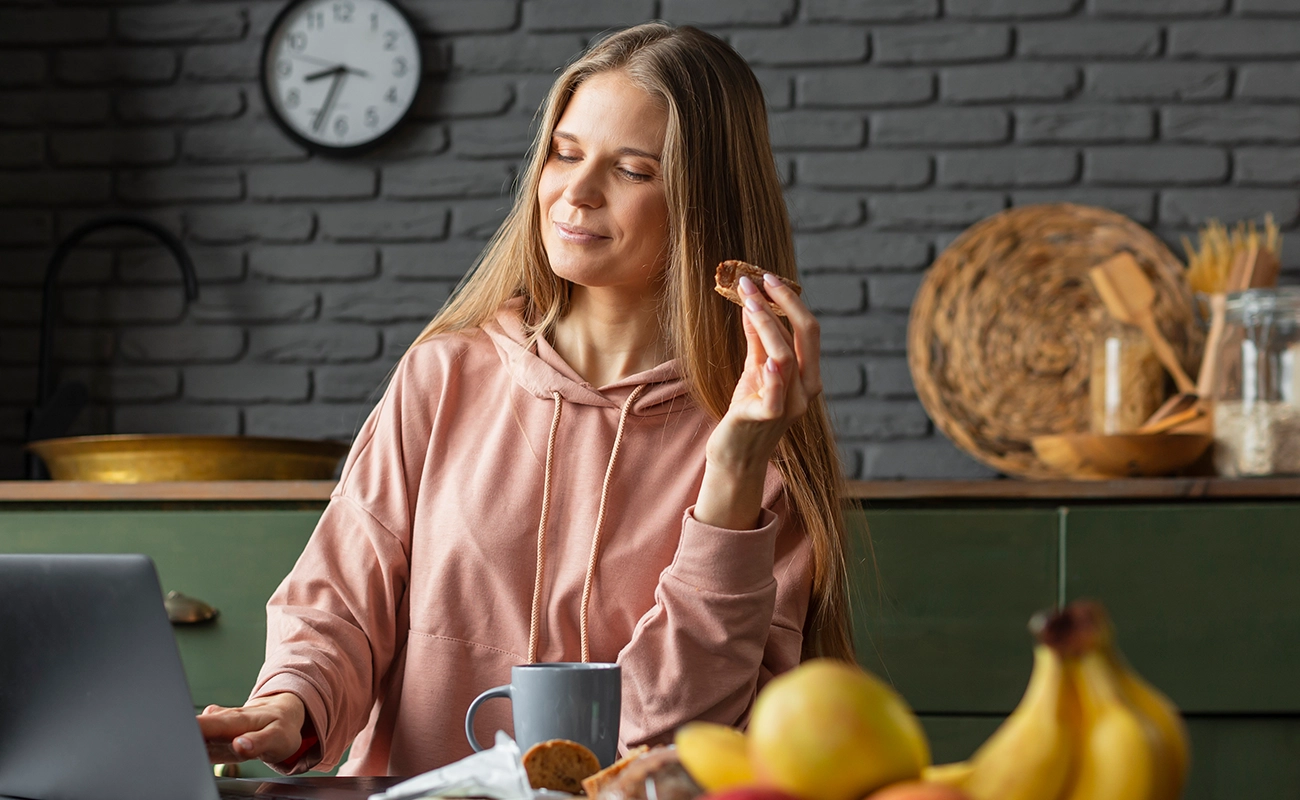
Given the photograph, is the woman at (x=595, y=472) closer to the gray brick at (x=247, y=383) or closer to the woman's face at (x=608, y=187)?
the woman's face at (x=608, y=187)

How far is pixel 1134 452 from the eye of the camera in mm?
1719

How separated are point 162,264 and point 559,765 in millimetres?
1827

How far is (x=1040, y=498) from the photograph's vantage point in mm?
1656

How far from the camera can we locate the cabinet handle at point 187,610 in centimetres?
171

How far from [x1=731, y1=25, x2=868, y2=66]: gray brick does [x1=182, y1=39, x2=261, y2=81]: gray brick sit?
90cm

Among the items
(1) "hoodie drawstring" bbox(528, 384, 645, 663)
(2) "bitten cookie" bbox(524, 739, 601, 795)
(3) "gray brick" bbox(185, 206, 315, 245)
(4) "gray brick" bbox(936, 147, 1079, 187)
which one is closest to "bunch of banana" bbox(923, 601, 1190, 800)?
(2) "bitten cookie" bbox(524, 739, 601, 795)

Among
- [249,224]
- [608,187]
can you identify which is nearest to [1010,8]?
[608,187]

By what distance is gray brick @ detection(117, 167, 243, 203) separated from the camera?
2270 mm

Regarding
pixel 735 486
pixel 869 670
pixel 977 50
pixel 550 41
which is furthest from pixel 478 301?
pixel 977 50

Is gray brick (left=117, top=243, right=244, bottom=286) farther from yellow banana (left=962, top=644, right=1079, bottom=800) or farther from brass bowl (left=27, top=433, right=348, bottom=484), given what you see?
yellow banana (left=962, top=644, right=1079, bottom=800)

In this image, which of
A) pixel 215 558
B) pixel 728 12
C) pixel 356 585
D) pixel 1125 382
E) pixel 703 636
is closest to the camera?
pixel 703 636

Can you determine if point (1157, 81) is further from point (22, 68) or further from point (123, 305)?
point (22, 68)

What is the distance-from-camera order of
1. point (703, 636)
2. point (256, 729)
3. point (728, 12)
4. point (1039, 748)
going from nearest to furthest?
1. point (1039, 748)
2. point (256, 729)
3. point (703, 636)
4. point (728, 12)

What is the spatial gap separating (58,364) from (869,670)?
159 cm
